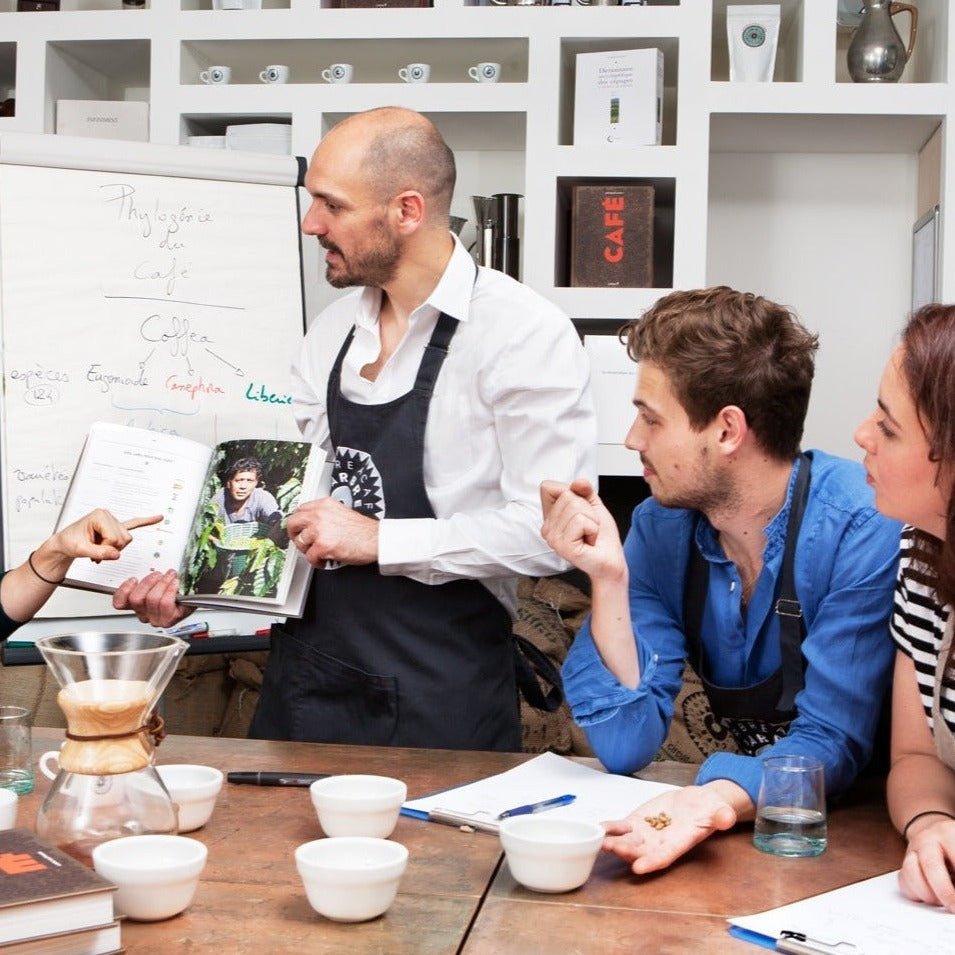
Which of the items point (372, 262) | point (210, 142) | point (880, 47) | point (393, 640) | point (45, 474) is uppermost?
point (880, 47)

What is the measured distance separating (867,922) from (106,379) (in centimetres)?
213

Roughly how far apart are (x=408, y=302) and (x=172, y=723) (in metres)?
1.86

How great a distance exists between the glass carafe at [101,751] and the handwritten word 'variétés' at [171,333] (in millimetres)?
1764

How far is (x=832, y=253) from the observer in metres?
3.72

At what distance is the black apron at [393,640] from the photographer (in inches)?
81.7

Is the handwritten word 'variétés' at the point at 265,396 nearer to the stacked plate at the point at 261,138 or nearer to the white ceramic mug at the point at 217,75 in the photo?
the stacked plate at the point at 261,138

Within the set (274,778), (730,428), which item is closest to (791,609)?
(730,428)

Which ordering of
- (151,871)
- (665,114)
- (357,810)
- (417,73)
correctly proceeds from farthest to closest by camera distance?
(665,114)
(417,73)
(357,810)
(151,871)

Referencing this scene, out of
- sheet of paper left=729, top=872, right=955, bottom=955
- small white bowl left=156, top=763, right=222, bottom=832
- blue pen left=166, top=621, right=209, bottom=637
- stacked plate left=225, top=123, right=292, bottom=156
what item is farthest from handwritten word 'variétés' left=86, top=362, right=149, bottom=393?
sheet of paper left=729, top=872, right=955, bottom=955

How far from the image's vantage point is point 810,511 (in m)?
1.67

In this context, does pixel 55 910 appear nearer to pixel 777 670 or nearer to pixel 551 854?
pixel 551 854

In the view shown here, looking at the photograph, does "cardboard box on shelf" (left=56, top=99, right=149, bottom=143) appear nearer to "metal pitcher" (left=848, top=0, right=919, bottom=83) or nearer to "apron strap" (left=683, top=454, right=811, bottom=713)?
"metal pitcher" (left=848, top=0, right=919, bottom=83)

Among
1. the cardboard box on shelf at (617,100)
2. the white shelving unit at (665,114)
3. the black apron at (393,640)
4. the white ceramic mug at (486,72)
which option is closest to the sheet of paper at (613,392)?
the white shelving unit at (665,114)

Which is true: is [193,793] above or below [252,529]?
below
